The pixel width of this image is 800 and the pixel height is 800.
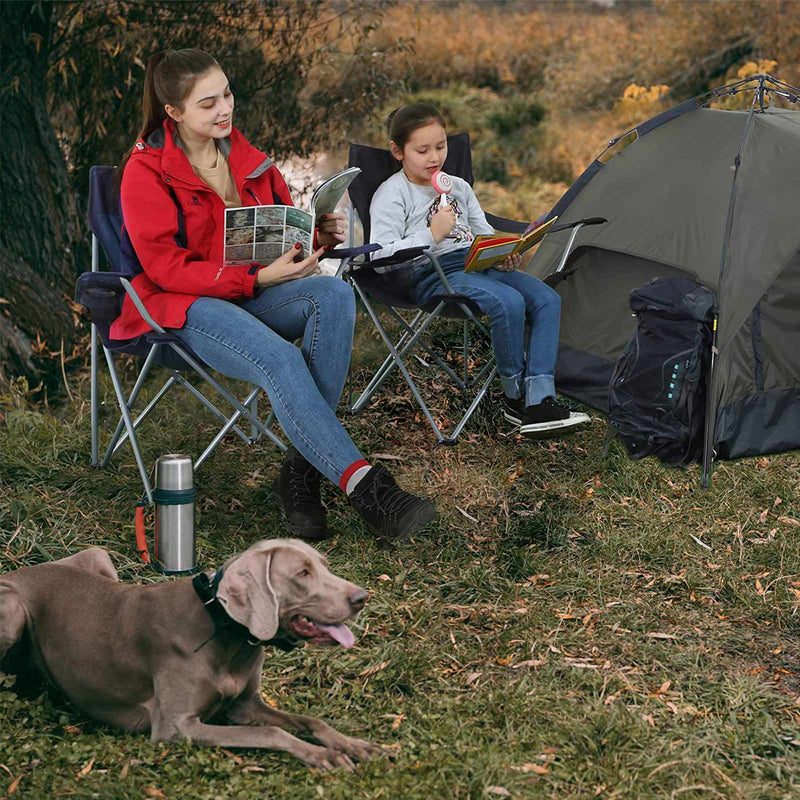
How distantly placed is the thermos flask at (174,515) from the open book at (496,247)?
45.8 inches

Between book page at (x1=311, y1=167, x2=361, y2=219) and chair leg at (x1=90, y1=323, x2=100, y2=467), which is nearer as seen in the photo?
book page at (x1=311, y1=167, x2=361, y2=219)

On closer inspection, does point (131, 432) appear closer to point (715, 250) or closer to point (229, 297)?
point (229, 297)

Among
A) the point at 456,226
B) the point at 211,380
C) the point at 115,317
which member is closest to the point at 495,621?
the point at 211,380

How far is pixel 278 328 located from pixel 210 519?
0.58 meters

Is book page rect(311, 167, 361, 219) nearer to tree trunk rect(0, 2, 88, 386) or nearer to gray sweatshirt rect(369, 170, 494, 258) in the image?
gray sweatshirt rect(369, 170, 494, 258)

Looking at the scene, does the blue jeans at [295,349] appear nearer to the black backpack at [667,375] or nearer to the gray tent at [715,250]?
the black backpack at [667,375]

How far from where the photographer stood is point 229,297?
2.90 m

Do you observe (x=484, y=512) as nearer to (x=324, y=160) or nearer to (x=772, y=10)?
(x=324, y=160)

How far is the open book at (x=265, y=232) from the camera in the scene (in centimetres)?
283

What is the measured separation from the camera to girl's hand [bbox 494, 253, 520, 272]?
11.6 ft

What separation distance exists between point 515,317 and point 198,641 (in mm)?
1746

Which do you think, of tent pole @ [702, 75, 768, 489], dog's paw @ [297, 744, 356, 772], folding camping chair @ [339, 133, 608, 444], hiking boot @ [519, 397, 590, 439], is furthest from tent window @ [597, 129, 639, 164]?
dog's paw @ [297, 744, 356, 772]

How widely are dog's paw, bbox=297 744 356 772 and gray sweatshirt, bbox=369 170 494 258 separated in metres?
1.91

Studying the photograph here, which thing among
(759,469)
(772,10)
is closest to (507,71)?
(772,10)
